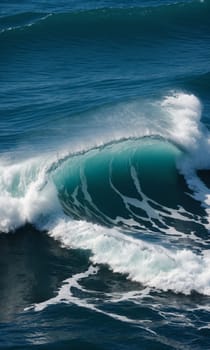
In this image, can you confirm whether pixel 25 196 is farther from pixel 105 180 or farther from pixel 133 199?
pixel 133 199

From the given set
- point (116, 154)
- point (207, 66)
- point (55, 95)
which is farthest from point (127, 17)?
point (116, 154)

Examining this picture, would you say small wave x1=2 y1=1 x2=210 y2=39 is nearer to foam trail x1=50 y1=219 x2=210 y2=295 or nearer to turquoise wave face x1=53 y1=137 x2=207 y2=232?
turquoise wave face x1=53 y1=137 x2=207 y2=232

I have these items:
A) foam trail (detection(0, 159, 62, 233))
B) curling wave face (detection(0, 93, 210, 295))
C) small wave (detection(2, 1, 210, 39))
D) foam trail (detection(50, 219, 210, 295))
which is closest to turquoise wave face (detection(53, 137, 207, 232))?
curling wave face (detection(0, 93, 210, 295))

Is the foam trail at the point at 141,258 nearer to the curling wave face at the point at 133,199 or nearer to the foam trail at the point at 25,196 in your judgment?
the curling wave face at the point at 133,199

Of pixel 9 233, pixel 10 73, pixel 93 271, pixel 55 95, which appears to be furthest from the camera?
pixel 10 73

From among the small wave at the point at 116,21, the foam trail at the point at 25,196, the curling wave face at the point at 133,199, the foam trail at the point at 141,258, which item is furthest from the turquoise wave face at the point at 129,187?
the small wave at the point at 116,21

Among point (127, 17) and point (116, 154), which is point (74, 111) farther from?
point (127, 17)

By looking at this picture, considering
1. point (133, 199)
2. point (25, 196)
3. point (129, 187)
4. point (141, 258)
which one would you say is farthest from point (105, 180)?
point (141, 258)
